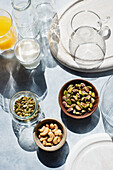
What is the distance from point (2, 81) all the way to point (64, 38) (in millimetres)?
346

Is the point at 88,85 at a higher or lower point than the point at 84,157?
higher

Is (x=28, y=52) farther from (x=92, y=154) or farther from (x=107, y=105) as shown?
(x=92, y=154)

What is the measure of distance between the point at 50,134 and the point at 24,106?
0.16m

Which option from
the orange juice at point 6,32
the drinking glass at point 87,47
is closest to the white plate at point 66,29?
the drinking glass at point 87,47

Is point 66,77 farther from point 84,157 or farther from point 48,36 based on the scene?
point 84,157

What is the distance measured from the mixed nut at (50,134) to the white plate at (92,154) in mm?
86

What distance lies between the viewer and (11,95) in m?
1.29

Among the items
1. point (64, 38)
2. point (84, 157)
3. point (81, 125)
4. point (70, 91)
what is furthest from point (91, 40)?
point (84, 157)

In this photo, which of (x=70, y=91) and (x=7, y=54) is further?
(x=7, y=54)

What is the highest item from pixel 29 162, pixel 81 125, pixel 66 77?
pixel 66 77

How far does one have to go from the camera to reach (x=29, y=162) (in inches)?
47.2

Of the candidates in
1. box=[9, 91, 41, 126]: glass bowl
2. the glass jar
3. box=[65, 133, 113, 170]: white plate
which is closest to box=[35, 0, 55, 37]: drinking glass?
the glass jar

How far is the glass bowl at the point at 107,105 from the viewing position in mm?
1225

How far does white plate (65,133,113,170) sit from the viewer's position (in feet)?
3.79
